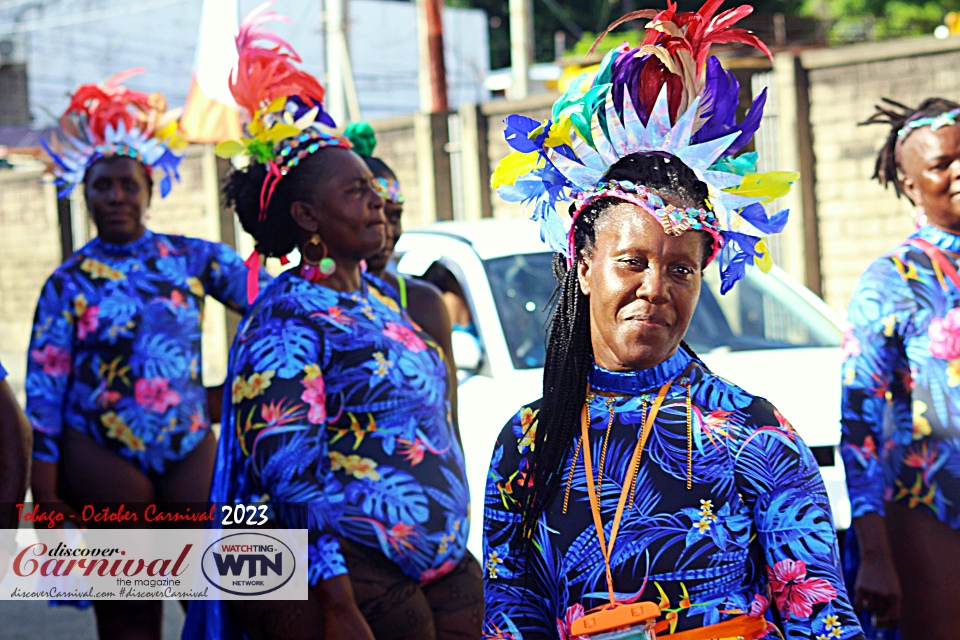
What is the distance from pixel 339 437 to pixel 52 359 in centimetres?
215

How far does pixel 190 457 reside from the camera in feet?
16.8

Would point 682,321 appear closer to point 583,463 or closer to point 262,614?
point 583,463

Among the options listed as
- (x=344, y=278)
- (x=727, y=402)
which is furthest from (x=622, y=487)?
(x=344, y=278)

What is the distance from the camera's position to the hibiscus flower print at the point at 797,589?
6.96 ft

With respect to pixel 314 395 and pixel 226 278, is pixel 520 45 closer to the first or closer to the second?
pixel 226 278

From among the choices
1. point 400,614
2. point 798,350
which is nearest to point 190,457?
point 400,614

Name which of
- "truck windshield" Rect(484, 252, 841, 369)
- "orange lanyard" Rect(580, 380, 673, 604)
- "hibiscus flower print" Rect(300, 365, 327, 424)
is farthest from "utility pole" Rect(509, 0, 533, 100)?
"orange lanyard" Rect(580, 380, 673, 604)

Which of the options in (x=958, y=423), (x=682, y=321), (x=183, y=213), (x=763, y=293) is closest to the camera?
(x=682, y=321)

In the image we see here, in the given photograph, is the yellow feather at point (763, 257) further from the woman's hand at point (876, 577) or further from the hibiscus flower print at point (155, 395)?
the hibiscus flower print at point (155, 395)

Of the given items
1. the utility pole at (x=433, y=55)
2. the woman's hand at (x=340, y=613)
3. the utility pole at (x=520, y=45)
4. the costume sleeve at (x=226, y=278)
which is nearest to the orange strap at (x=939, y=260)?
the woman's hand at (x=340, y=613)

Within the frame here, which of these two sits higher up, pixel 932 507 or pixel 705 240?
pixel 705 240

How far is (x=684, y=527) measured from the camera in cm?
220

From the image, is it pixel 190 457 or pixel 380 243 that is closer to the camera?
pixel 380 243

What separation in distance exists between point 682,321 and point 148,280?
3449mm
